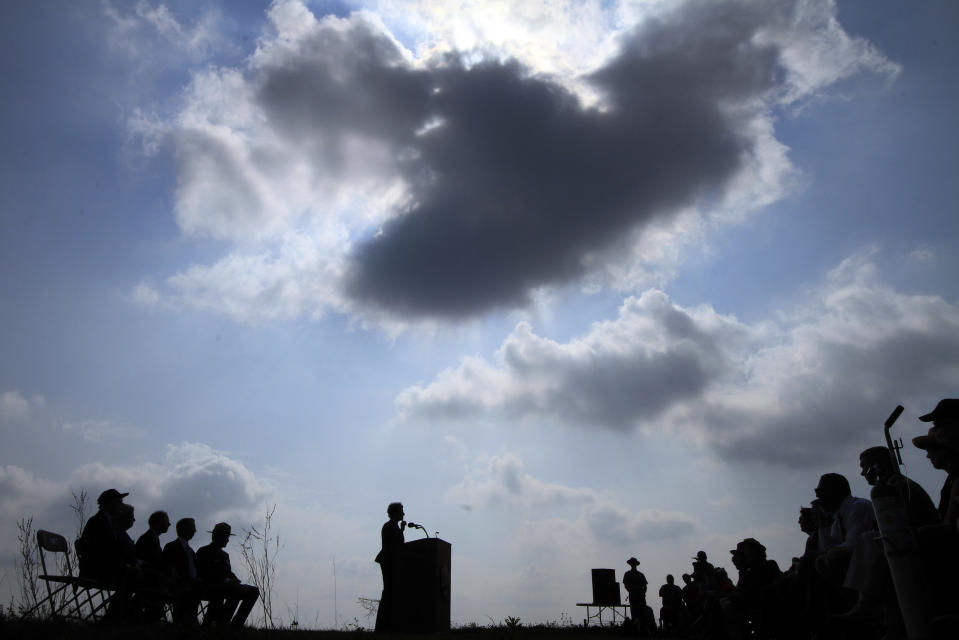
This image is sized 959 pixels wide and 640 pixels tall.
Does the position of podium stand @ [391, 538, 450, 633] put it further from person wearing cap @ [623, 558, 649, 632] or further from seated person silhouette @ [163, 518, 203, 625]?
person wearing cap @ [623, 558, 649, 632]

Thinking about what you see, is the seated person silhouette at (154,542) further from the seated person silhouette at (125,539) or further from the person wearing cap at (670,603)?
the person wearing cap at (670,603)

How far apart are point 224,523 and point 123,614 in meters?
1.94

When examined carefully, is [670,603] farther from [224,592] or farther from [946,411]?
[946,411]

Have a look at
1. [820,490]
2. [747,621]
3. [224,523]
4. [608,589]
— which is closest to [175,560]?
[224,523]

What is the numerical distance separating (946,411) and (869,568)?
94 cm

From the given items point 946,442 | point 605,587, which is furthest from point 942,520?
point 605,587

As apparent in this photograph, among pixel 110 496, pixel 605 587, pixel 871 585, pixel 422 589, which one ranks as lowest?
pixel 871 585

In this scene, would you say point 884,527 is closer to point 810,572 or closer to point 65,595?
point 810,572

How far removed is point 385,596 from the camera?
9828 millimetres

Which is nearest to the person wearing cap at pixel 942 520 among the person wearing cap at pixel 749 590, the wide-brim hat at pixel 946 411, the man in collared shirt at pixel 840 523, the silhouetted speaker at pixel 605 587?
the wide-brim hat at pixel 946 411

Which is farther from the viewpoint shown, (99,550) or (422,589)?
(422,589)

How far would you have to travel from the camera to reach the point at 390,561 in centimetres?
1002

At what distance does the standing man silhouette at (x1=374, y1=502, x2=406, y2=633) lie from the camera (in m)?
9.59

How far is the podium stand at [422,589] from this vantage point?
9.52 metres
